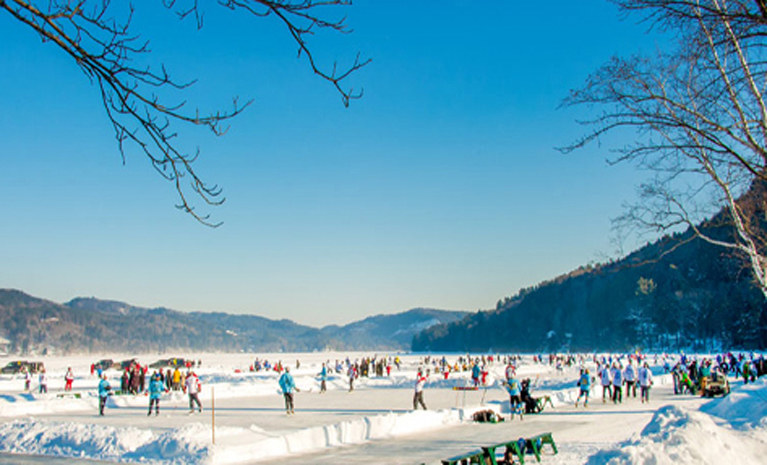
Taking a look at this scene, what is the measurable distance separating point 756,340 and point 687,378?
8053 centimetres

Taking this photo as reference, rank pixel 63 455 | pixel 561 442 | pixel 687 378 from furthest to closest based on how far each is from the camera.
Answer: pixel 687 378, pixel 561 442, pixel 63 455

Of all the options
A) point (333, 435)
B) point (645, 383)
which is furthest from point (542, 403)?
point (333, 435)

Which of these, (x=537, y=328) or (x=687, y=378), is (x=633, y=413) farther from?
(x=537, y=328)

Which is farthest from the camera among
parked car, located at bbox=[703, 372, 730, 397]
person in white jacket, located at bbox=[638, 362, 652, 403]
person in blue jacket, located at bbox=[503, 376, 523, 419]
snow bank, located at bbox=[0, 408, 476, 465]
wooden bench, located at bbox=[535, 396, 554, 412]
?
parked car, located at bbox=[703, 372, 730, 397]

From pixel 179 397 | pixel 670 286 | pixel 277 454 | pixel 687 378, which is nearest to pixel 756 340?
pixel 670 286

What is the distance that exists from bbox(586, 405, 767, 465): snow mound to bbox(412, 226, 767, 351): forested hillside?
8112cm

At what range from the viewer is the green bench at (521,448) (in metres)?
10.1

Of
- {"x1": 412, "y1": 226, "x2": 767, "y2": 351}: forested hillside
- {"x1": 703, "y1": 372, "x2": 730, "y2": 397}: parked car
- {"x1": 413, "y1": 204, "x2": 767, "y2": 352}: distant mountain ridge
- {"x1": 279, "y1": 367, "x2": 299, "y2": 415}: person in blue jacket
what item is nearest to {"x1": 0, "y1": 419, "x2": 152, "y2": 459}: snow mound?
{"x1": 279, "y1": 367, "x2": 299, "y2": 415}: person in blue jacket

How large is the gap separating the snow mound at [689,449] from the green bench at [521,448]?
2.56 meters

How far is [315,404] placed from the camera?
82.8 feet

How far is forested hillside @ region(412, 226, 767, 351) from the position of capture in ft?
343

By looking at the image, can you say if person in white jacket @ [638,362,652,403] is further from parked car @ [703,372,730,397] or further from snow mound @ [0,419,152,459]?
snow mound @ [0,419,152,459]

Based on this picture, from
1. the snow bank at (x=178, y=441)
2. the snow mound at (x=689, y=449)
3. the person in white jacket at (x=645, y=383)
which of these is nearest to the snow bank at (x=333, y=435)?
the snow bank at (x=178, y=441)

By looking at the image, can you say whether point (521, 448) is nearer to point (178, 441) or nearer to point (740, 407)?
point (178, 441)
